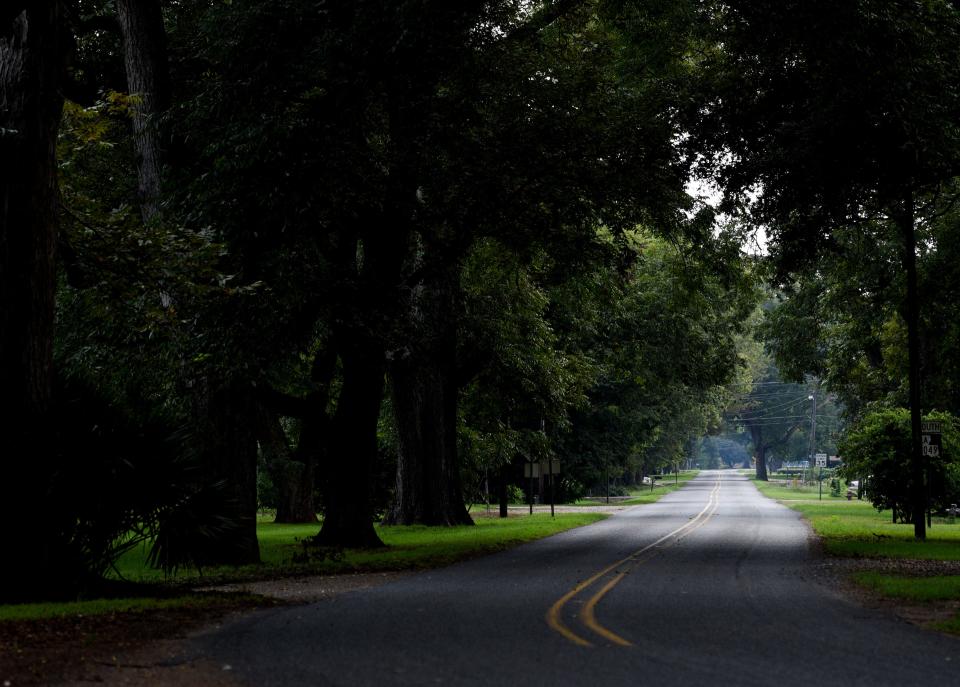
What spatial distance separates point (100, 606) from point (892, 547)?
1743cm

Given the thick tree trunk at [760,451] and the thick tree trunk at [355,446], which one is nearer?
the thick tree trunk at [355,446]

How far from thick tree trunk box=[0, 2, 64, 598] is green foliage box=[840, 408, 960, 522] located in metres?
27.2

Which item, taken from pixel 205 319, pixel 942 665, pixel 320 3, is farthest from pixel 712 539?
pixel 942 665

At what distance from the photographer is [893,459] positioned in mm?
33969

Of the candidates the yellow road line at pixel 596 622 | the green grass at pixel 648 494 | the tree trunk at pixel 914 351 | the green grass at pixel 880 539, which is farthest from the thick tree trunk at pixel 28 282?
the green grass at pixel 648 494

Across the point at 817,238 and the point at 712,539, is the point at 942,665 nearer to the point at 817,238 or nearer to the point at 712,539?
the point at 817,238

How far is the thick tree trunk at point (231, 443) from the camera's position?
67.2 ft

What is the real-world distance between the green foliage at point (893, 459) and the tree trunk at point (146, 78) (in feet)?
76.9

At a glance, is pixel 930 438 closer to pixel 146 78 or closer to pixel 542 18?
pixel 542 18

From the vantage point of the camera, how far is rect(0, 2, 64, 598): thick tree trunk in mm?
12852

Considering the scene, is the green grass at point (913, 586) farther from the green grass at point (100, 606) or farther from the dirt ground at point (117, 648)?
the green grass at point (100, 606)

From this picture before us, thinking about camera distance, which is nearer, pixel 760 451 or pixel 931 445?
pixel 931 445

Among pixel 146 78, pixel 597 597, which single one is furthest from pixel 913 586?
pixel 146 78

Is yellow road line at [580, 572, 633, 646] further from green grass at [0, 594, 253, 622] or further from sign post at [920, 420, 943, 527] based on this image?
sign post at [920, 420, 943, 527]
